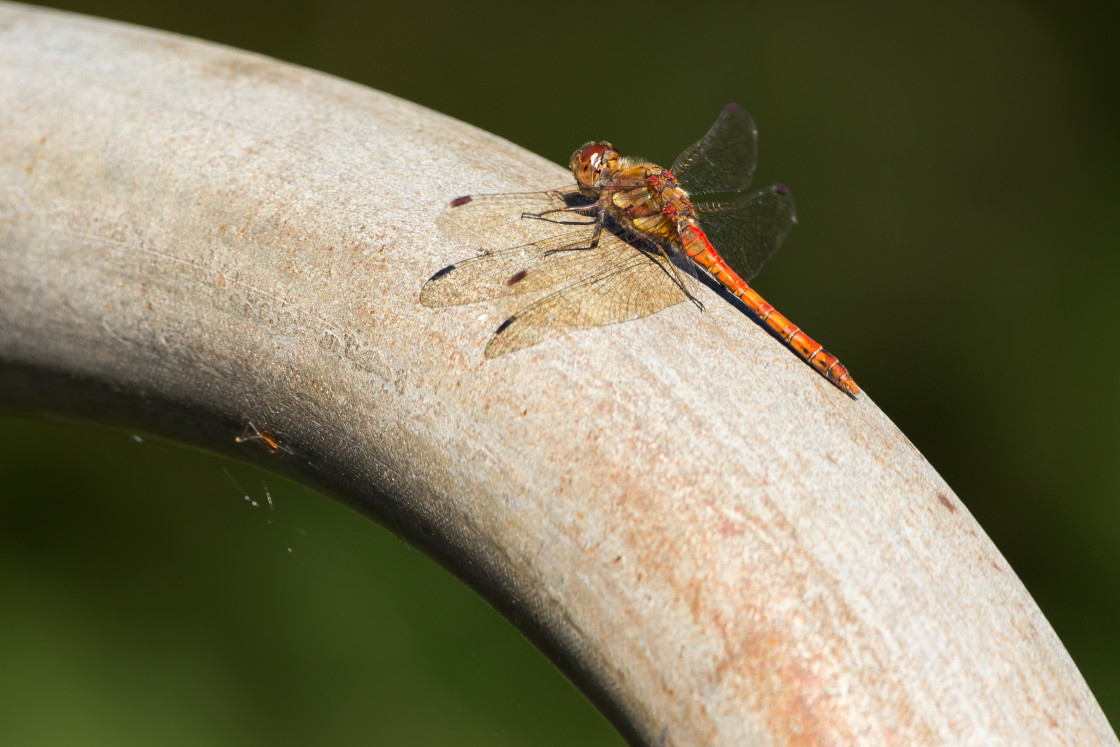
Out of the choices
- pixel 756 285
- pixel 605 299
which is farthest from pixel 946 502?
pixel 756 285

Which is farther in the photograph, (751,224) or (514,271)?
(751,224)

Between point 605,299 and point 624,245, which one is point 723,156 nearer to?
point 624,245

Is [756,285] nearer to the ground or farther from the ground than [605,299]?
nearer to the ground

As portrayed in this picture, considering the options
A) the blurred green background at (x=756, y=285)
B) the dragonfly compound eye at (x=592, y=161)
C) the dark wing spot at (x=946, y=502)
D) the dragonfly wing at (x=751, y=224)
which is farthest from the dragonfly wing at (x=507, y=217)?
the blurred green background at (x=756, y=285)

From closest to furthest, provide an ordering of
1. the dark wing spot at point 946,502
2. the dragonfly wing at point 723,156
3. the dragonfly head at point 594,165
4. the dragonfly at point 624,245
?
1. the dark wing spot at point 946,502
2. the dragonfly at point 624,245
3. the dragonfly head at point 594,165
4. the dragonfly wing at point 723,156

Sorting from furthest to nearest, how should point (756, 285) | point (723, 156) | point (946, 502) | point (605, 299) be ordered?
point (756, 285) < point (723, 156) < point (605, 299) < point (946, 502)

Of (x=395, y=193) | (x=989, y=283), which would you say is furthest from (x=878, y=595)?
(x=989, y=283)

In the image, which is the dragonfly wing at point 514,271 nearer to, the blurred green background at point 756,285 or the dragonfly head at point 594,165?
the dragonfly head at point 594,165
